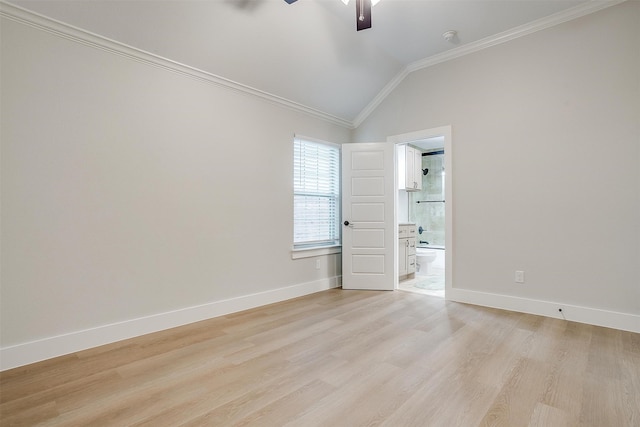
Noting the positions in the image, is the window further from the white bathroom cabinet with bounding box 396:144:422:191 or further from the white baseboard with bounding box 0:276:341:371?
the white bathroom cabinet with bounding box 396:144:422:191

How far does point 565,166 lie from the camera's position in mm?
3098

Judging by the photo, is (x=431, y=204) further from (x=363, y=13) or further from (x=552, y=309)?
(x=363, y=13)

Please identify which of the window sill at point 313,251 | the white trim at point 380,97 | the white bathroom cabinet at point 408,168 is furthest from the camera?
the white bathroom cabinet at point 408,168

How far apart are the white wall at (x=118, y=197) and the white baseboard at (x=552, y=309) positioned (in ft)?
7.89

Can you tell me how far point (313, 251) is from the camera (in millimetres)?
4250

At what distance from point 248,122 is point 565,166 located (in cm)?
336

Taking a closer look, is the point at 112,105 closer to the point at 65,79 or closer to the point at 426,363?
the point at 65,79

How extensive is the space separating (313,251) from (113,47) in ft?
9.89

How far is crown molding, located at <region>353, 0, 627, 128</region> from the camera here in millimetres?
2951

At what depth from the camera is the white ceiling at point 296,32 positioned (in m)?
2.49

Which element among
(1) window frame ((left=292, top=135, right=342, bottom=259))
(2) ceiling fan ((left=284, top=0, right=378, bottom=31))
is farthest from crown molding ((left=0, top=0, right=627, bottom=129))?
(2) ceiling fan ((left=284, top=0, right=378, bottom=31))

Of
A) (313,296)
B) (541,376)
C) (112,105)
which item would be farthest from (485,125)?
(112,105)

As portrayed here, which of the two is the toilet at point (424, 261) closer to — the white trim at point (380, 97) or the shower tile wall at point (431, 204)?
the shower tile wall at point (431, 204)

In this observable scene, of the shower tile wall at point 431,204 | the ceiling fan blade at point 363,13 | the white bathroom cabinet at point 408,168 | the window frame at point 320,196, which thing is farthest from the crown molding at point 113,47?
the shower tile wall at point 431,204
